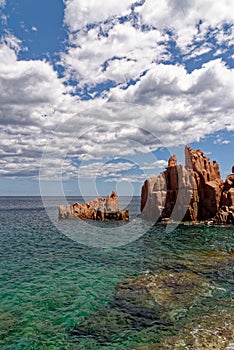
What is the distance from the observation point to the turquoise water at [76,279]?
1705cm

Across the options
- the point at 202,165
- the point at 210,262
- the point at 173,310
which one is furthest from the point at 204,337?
the point at 202,165

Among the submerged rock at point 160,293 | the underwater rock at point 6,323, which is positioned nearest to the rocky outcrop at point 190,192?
the submerged rock at point 160,293

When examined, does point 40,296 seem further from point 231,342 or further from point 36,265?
point 231,342

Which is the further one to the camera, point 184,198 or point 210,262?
point 184,198

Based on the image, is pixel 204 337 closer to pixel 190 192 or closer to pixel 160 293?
pixel 160 293

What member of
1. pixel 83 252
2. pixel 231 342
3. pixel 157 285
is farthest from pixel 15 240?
pixel 231 342

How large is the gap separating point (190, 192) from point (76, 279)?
56.6 meters

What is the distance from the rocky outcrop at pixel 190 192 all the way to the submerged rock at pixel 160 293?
164 ft

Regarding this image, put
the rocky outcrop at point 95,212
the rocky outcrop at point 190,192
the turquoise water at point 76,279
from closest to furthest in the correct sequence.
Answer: the turquoise water at point 76,279, the rocky outcrop at point 190,192, the rocky outcrop at point 95,212

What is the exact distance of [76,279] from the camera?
2838 cm

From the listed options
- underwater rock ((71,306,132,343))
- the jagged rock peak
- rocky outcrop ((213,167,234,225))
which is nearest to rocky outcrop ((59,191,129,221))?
the jagged rock peak

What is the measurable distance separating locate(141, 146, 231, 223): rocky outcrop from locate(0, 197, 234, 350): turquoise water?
85.4ft

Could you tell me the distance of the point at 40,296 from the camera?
2361 cm

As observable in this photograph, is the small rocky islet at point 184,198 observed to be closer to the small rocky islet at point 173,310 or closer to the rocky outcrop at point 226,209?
the rocky outcrop at point 226,209
